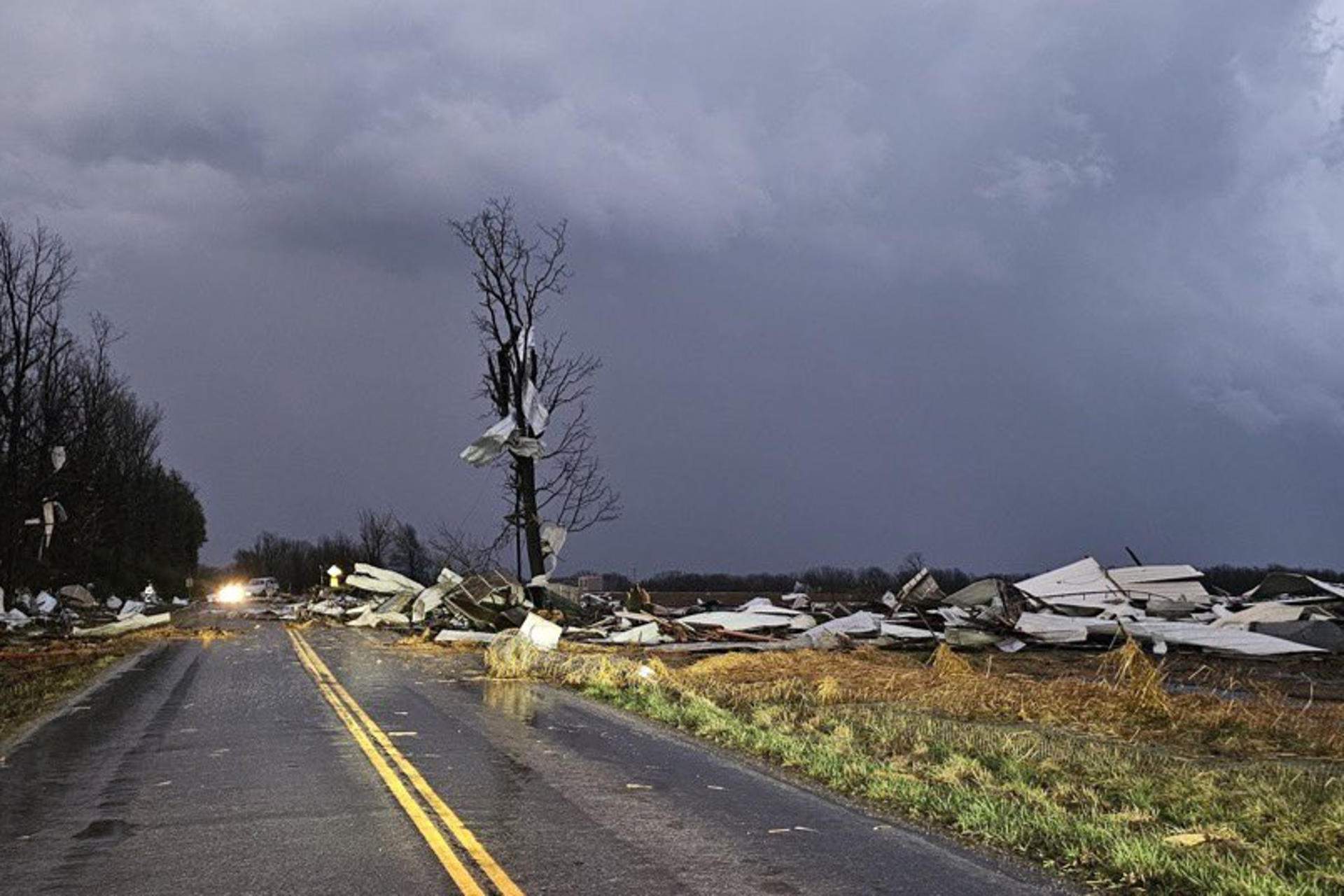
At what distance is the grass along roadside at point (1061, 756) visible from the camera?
668 cm

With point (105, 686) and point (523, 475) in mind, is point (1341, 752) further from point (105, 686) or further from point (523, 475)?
point (523, 475)

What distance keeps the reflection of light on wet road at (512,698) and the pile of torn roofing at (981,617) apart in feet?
17.0

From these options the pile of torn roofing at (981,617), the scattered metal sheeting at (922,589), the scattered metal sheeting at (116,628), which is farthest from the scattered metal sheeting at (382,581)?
the scattered metal sheeting at (922,589)

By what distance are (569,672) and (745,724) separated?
6.88 meters

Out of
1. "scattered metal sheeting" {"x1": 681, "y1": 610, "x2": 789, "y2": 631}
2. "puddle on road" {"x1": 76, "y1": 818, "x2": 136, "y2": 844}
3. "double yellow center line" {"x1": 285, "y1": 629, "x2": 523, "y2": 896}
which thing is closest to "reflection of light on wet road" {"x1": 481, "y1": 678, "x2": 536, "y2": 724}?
"double yellow center line" {"x1": 285, "y1": 629, "x2": 523, "y2": 896}

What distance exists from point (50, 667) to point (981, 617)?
68.0 ft

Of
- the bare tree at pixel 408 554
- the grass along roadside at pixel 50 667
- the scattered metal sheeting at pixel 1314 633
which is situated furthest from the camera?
the bare tree at pixel 408 554

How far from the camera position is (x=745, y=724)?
41.0 feet

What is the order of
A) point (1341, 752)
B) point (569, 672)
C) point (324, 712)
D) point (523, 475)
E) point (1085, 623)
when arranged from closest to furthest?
point (1341, 752), point (324, 712), point (569, 672), point (1085, 623), point (523, 475)

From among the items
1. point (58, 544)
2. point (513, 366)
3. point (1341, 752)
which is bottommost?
point (1341, 752)

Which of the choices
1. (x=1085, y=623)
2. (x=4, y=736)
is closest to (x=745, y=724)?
(x=4, y=736)

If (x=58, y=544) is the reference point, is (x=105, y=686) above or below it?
below

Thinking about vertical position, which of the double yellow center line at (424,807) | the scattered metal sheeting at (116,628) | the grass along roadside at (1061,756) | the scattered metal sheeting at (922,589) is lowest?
the grass along roadside at (1061,756)

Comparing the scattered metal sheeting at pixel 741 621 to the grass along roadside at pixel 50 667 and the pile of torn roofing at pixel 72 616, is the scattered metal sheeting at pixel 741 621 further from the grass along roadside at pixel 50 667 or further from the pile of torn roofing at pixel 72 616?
the pile of torn roofing at pixel 72 616
